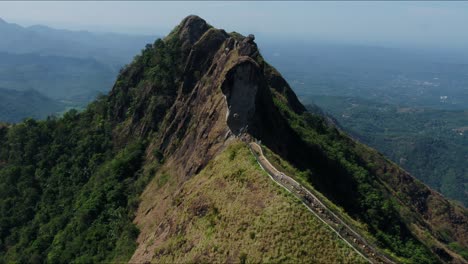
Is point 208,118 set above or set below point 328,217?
above

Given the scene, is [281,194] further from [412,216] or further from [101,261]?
[412,216]

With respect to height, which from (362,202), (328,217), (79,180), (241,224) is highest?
(328,217)

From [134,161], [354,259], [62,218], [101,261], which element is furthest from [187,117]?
[354,259]

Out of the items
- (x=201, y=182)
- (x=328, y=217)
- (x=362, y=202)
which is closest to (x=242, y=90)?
(x=201, y=182)

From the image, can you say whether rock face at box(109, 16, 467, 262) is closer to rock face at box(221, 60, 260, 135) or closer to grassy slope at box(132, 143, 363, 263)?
rock face at box(221, 60, 260, 135)

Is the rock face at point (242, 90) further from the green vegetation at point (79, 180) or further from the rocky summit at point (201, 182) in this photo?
the green vegetation at point (79, 180)

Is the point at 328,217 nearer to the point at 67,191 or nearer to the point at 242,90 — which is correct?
the point at 242,90

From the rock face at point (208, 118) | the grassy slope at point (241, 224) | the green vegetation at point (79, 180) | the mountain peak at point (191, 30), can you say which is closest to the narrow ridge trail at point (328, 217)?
the grassy slope at point (241, 224)

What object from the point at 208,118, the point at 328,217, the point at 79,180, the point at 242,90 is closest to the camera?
the point at 328,217
